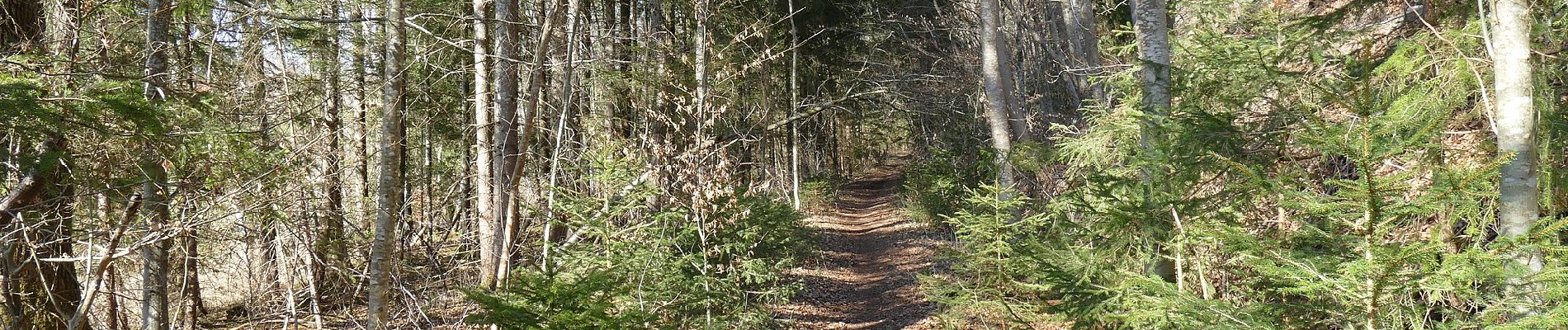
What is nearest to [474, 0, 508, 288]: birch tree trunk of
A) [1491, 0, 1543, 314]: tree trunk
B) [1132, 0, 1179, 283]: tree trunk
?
[1132, 0, 1179, 283]: tree trunk

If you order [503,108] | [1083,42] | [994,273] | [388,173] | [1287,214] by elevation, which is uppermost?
[1083,42]

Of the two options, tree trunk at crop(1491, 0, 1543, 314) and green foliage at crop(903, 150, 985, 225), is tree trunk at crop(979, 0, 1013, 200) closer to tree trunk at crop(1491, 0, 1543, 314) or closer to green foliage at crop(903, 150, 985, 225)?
green foliage at crop(903, 150, 985, 225)

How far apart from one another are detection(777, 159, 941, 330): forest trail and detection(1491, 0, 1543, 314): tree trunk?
20.1 feet

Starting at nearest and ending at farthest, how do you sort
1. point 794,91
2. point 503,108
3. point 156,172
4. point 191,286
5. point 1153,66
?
point 156,172 < point 1153,66 < point 503,108 < point 191,286 < point 794,91

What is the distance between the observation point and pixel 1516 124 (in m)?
4.59

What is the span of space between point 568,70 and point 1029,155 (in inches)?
207

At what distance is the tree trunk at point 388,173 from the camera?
627 centimetres

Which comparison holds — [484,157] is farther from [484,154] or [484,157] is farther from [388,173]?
[388,173]

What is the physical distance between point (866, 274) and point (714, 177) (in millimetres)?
7611

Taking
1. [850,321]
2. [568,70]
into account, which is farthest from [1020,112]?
[568,70]

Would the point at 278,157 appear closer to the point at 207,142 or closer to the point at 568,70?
the point at 207,142

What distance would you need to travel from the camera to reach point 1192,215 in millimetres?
5785

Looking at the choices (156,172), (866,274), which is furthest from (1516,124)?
(866,274)

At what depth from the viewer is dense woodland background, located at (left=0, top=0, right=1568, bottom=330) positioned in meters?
3.86
